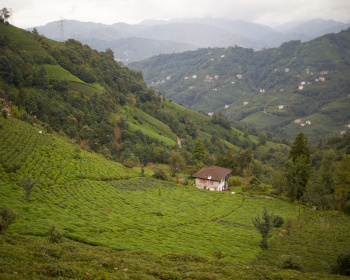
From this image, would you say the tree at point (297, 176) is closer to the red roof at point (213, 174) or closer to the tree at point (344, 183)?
the tree at point (344, 183)

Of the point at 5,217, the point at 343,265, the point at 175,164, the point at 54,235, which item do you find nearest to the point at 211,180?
the point at 175,164

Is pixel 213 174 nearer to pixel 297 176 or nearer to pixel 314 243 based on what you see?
pixel 297 176

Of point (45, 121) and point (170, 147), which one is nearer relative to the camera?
point (45, 121)

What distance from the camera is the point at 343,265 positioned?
21.8 m

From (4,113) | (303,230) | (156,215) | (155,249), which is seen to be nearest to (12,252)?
(155,249)

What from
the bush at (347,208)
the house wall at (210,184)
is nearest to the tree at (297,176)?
the bush at (347,208)

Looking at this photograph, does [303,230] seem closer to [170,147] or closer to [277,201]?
[277,201]

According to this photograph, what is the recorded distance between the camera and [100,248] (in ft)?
71.9

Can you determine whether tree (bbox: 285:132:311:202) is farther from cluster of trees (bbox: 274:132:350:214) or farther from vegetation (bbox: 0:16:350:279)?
vegetation (bbox: 0:16:350:279)

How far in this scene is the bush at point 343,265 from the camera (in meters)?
21.5

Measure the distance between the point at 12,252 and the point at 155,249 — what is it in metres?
13.1

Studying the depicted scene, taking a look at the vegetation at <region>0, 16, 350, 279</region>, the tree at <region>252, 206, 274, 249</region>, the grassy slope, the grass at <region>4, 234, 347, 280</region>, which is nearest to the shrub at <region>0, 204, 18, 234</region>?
the vegetation at <region>0, 16, 350, 279</region>

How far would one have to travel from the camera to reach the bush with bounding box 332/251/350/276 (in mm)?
21531

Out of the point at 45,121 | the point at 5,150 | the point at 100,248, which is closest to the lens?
the point at 100,248
